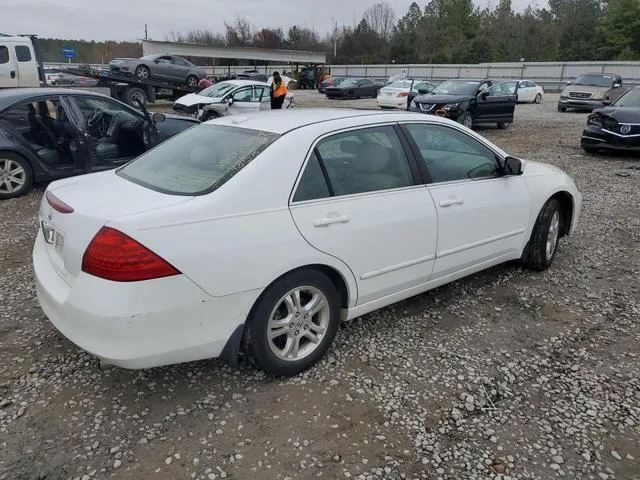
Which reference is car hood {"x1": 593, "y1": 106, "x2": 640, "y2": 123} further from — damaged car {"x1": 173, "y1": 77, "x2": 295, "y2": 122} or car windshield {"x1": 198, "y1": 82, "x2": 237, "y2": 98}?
car windshield {"x1": 198, "y1": 82, "x2": 237, "y2": 98}

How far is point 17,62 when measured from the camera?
16500mm

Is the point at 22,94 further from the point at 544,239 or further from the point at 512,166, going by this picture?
the point at 544,239

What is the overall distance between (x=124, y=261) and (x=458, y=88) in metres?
15.2

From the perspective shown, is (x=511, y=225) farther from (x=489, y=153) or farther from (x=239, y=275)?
(x=239, y=275)

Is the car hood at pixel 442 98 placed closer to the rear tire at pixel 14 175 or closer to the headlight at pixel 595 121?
the headlight at pixel 595 121

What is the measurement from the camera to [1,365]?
3033mm

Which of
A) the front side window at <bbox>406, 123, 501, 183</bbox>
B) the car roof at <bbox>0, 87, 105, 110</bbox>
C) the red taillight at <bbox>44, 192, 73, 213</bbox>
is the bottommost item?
the red taillight at <bbox>44, 192, 73, 213</bbox>

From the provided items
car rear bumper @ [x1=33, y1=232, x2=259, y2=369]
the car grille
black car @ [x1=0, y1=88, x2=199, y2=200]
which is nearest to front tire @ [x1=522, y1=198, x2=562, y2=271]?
car rear bumper @ [x1=33, y1=232, x2=259, y2=369]

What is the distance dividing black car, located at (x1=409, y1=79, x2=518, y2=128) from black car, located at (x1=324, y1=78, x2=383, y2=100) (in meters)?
15.2

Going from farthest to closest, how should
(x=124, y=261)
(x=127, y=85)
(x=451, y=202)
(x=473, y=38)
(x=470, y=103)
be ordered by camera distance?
(x=473, y=38)
(x=127, y=85)
(x=470, y=103)
(x=451, y=202)
(x=124, y=261)

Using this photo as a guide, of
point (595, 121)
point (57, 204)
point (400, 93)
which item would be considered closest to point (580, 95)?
point (400, 93)

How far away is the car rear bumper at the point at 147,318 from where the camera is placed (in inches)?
89.7

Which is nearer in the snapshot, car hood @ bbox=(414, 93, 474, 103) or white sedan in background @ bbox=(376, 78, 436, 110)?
car hood @ bbox=(414, 93, 474, 103)

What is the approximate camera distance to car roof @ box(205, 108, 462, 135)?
3090mm
